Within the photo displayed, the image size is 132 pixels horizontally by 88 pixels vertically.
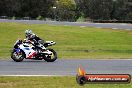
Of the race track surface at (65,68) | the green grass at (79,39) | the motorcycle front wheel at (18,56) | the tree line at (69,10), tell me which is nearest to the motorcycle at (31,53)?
the motorcycle front wheel at (18,56)

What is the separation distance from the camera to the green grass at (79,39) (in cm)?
2862

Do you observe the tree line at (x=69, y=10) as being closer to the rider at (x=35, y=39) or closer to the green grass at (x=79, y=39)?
the green grass at (x=79, y=39)

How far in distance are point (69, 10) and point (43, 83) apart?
3361 inches

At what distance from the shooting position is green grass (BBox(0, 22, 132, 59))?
2862 centimetres

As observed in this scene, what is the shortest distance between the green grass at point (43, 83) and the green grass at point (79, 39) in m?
Result: 13.8

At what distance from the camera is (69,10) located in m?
97.3

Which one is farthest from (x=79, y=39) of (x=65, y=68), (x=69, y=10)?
(x=69, y=10)

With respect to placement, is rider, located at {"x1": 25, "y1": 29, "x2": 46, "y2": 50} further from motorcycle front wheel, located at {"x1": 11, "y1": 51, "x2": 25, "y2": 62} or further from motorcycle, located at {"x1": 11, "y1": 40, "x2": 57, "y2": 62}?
motorcycle front wheel, located at {"x1": 11, "y1": 51, "x2": 25, "y2": 62}

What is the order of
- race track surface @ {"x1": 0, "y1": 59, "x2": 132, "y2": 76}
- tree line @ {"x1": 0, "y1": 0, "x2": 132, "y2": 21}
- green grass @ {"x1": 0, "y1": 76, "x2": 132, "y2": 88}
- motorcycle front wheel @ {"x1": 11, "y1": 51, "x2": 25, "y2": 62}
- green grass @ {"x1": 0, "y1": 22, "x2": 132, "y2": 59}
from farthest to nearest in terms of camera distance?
1. tree line @ {"x1": 0, "y1": 0, "x2": 132, "y2": 21}
2. green grass @ {"x1": 0, "y1": 22, "x2": 132, "y2": 59}
3. motorcycle front wheel @ {"x1": 11, "y1": 51, "x2": 25, "y2": 62}
4. race track surface @ {"x1": 0, "y1": 59, "x2": 132, "y2": 76}
5. green grass @ {"x1": 0, "y1": 76, "x2": 132, "y2": 88}

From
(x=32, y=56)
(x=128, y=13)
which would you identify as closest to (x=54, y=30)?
(x=32, y=56)

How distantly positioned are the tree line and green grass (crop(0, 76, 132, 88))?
78270 millimetres

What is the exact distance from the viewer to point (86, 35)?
37.8 metres

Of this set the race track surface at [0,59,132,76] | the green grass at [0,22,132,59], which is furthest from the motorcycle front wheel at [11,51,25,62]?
the green grass at [0,22,132,59]

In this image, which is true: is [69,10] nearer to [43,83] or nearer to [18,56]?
[18,56]
